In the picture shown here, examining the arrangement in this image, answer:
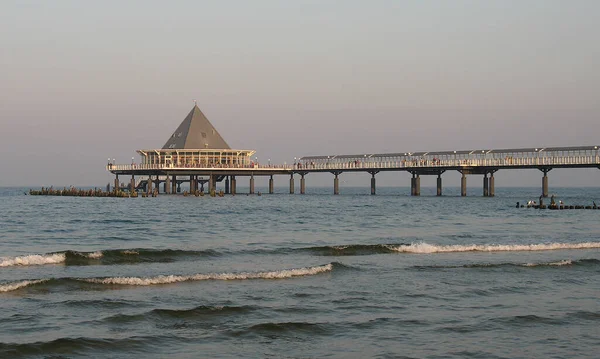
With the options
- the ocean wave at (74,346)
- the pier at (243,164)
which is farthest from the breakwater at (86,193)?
the ocean wave at (74,346)

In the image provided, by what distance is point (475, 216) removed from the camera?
5644 centimetres

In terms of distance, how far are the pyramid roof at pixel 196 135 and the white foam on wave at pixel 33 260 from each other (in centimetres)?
8570

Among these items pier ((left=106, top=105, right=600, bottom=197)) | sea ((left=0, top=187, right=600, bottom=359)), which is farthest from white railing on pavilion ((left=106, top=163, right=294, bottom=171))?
sea ((left=0, top=187, right=600, bottom=359))

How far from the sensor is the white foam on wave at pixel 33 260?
25141 mm

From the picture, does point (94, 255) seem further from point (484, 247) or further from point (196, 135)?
point (196, 135)

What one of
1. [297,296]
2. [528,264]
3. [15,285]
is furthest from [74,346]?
[528,264]

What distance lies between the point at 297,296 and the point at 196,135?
96333mm

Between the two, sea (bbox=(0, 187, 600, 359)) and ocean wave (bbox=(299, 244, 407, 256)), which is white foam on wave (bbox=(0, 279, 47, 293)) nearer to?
sea (bbox=(0, 187, 600, 359))

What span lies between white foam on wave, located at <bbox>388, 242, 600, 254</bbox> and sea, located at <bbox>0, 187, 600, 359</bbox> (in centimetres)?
10

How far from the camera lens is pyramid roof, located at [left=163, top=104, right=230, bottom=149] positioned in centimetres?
11331

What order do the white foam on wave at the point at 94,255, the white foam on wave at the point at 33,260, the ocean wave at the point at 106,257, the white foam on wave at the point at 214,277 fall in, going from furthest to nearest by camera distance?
the white foam on wave at the point at 94,255
the ocean wave at the point at 106,257
the white foam on wave at the point at 33,260
the white foam on wave at the point at 214,277

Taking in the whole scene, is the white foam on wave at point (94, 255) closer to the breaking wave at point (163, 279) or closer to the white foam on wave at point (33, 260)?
the white foam on wave at point (33, 260)

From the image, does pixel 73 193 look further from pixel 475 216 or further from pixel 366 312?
pixel 366 312

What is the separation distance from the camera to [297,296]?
19.9m
